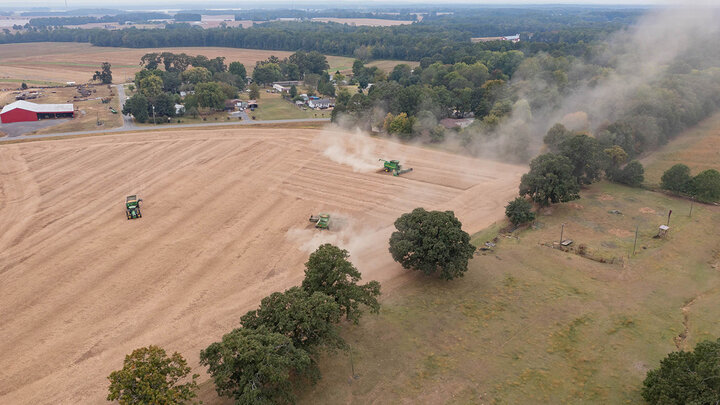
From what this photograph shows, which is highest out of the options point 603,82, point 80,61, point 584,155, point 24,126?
point 603,82

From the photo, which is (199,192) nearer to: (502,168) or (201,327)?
(201,327)

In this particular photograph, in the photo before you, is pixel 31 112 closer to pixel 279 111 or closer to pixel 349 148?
pixel 279 111

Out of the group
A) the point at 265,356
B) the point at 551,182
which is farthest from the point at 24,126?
the point at 551,182

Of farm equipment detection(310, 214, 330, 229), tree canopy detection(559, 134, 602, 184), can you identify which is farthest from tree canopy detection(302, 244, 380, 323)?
tree canopy detection(559, 134, 602, 184)

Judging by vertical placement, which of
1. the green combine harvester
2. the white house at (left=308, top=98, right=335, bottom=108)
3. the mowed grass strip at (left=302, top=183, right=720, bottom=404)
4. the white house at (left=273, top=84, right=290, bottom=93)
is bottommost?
the mowed grass strip at (left=302, top=183, right=720, bottom=404)

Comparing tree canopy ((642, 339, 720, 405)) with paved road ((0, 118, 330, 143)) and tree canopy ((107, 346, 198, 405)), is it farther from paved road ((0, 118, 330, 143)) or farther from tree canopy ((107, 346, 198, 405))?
paved road ((0, 118, 330, 143))

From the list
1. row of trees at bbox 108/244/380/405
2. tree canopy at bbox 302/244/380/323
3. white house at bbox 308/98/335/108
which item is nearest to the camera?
row of trees at bbox 108/244/380/405

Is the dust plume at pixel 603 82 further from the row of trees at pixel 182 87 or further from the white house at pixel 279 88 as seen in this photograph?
the white house at pixel 279 88

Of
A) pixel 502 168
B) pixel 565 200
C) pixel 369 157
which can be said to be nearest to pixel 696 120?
pixel 502 168
